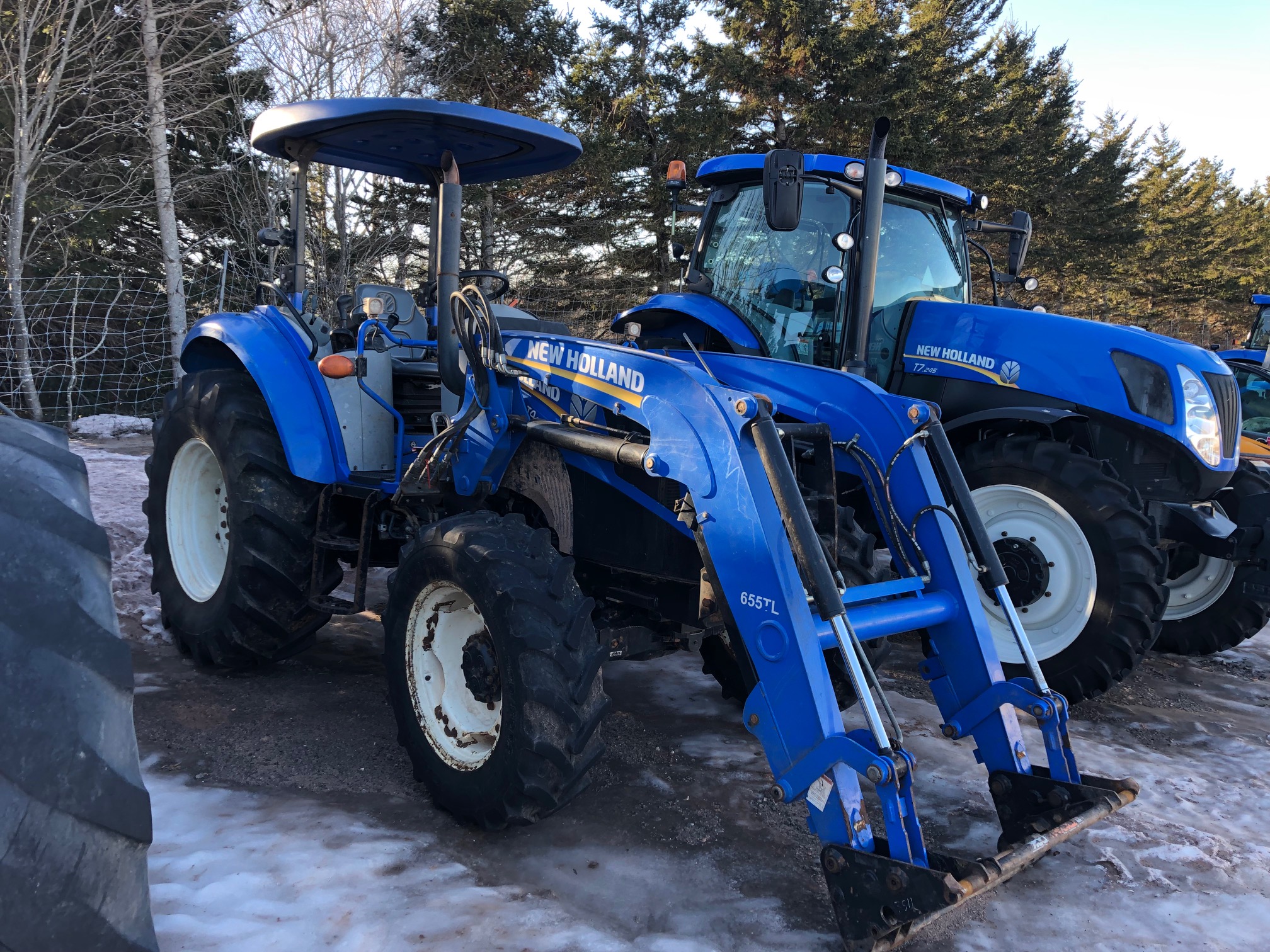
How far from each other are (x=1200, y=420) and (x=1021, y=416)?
886 mm

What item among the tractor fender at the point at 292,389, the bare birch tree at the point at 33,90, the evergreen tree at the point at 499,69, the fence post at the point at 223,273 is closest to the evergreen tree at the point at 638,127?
the evergreen tree at the point at 499,69

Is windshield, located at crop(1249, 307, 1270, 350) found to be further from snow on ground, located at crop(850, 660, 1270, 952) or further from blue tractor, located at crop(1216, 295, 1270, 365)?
snow on ground, located at crop(850, 660, 1270, 952)

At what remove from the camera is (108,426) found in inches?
385

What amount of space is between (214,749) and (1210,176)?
51907 millimetres

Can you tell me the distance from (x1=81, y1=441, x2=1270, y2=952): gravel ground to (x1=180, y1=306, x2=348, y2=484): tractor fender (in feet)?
3.48

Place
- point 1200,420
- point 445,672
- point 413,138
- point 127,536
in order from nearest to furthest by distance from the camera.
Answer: point 445,672
point 413,138
point 1200,420
point 127,536

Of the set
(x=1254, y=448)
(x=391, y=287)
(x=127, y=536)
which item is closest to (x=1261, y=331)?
(x=1254, y=448)

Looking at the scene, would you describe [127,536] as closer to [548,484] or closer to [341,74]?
[548,484]

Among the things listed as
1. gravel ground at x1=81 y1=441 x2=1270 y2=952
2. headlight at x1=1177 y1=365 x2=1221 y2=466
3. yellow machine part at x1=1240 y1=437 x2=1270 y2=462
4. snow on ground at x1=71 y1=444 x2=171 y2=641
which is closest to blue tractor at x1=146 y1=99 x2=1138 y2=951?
gravel ground at x1=81 y1=441 x2=1270 y2=952

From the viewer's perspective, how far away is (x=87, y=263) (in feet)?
40.6

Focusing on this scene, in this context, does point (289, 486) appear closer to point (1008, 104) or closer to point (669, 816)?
point (669, 816)

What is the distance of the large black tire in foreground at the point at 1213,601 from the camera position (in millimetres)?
5164

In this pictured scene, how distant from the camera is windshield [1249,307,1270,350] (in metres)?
12.5

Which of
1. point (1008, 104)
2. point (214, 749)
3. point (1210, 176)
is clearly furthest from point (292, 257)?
point (1210, 176)
